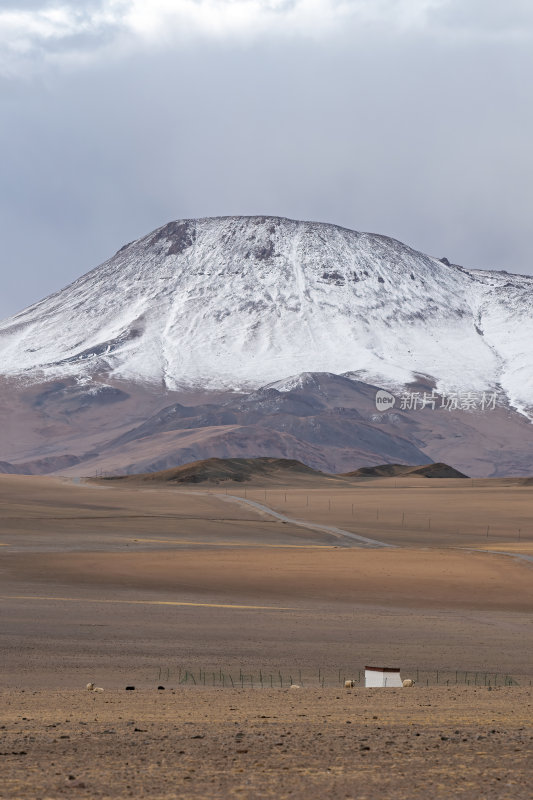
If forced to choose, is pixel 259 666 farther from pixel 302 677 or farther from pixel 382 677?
pixel 382 677

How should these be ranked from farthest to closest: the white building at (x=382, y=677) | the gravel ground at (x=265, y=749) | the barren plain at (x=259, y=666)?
the white building at (x=382, y=677) < the barren plain at (x=259, y=666) < the gravel ground at (x=265, y=749)

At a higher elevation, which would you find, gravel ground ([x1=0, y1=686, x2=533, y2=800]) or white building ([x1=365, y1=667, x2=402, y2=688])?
gravel ground ([x1=0, y1=686, x2=533, y2=800])

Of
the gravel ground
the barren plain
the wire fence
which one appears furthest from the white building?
the gravel ground

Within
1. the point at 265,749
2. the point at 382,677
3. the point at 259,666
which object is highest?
the point at 265,749

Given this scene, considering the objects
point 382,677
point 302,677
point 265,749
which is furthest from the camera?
point 302,677

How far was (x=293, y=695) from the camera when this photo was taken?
513 inches

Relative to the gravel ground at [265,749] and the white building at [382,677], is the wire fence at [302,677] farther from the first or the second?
the gravel ground at [265,749]

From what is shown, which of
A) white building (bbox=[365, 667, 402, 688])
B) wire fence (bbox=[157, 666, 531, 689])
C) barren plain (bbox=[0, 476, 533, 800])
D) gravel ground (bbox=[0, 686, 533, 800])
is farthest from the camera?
wire fence (bbox=[157, 666, 531, 689])

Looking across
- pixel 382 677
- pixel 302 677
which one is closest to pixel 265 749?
pixel 382 677

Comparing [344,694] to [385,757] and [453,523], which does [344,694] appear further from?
[453,523]

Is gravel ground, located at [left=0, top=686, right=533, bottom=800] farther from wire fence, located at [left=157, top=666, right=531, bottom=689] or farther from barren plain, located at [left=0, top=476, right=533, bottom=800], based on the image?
wire fence, located at [left=157, top=666, right=531, bottom=689]

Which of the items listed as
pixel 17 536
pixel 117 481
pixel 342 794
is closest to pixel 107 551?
pixel 17 536

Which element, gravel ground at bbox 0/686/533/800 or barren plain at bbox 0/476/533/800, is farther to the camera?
barren plain at bbox 0/476/533/800

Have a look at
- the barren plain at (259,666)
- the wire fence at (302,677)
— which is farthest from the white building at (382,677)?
the barren plain at (259,666)
